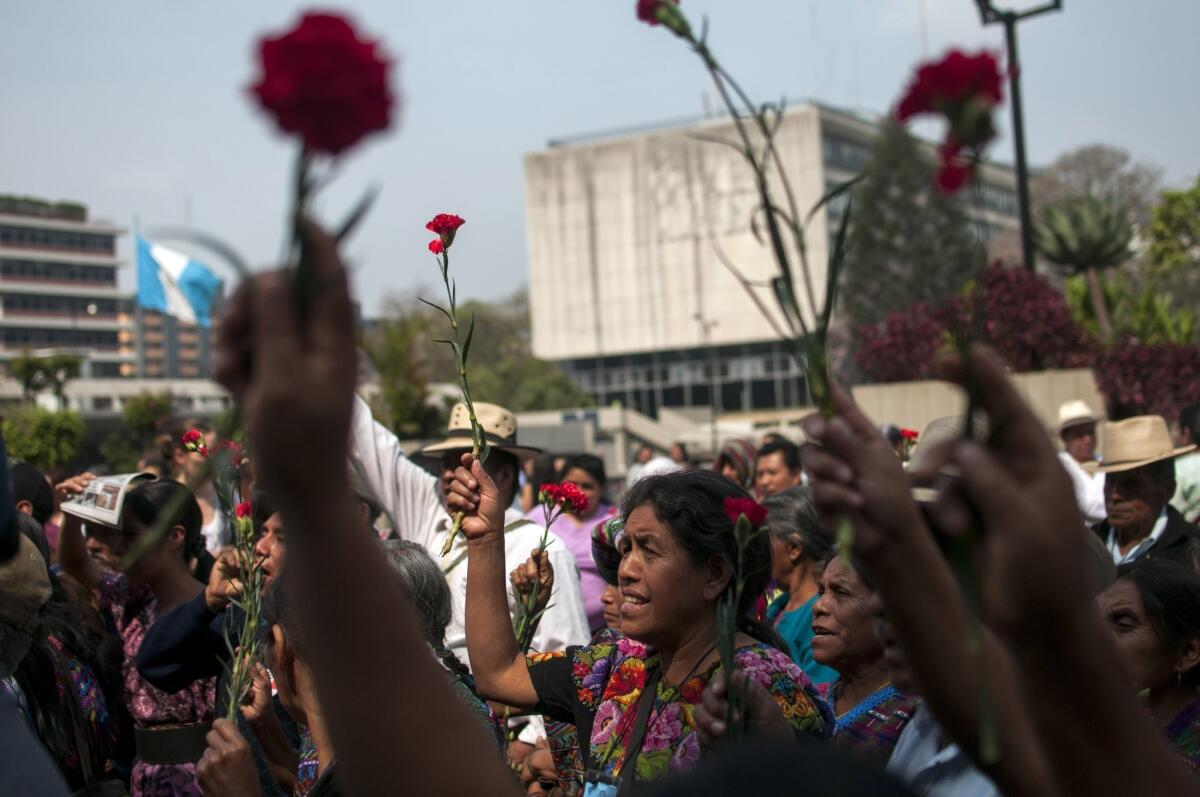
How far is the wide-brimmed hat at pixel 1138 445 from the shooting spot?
227 inches

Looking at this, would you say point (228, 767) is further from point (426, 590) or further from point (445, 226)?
point (445, 226)

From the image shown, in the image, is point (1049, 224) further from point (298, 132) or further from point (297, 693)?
point (298, 132)

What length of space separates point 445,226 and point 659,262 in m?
69.1

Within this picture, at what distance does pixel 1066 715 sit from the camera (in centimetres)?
132

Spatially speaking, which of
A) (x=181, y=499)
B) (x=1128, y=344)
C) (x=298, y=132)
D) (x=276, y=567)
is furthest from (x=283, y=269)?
(x=1128, y=344)

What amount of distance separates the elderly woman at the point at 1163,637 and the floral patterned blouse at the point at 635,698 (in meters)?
1.18

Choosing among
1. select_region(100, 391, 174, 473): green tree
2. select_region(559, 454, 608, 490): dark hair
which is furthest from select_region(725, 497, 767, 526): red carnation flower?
select_region(100, 391, 174, 473): green tree

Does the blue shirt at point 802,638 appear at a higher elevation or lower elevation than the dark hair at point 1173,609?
lower

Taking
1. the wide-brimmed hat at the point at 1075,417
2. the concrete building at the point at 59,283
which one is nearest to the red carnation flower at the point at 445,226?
the wide-brimmed hat at the point at 1075,417

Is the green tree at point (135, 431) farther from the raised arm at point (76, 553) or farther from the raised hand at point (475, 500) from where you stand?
the raised hand at point (475, 500)

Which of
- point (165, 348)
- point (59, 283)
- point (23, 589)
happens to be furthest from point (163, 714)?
point (165, 348)

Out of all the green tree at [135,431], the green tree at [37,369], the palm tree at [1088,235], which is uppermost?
the palm tree at [1088,235]

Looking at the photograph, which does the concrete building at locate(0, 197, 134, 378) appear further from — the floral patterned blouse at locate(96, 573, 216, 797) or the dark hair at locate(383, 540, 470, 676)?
the dark hair at locate(383, 540, 470, 676)

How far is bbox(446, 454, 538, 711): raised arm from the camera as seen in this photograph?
2.96 m
